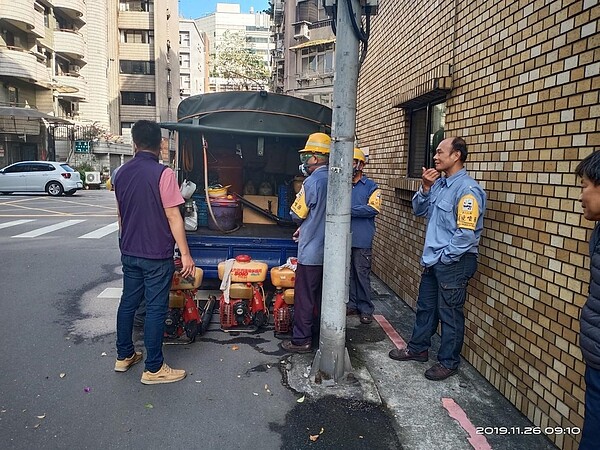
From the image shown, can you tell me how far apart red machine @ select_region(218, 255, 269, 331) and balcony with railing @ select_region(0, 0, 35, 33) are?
92.8 feet

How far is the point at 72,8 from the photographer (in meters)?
32.7

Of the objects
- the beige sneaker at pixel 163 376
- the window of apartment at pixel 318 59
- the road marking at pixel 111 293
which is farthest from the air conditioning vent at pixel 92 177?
the beige sneaker at pixel 163 376

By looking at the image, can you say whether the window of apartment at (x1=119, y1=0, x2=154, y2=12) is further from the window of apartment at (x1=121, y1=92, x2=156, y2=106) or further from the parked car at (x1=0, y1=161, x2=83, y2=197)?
the parked car at (x1=0, y1=161, x2=83, y2=197)

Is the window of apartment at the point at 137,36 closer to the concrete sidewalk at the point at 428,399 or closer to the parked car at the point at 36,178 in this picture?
the parked car at the point at 36,178

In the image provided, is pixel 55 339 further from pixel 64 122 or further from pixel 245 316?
pixel 64 122

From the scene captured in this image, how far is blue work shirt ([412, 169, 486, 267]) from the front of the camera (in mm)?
3600

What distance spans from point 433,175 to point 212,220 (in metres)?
3.17

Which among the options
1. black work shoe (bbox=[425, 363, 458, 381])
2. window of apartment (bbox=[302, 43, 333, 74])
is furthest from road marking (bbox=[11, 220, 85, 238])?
window of apartment (bbox=[302, 43, 333, 74])

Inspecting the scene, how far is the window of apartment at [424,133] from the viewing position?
537 cm

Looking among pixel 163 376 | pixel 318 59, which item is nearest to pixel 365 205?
pixel 163 376

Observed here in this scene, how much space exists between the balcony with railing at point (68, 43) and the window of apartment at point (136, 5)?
1067 centimetres

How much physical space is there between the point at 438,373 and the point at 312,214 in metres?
1.73

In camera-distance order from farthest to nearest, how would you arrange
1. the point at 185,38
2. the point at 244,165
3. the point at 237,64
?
the point at 185,38 → the point at 237,64 → the point at 244,165

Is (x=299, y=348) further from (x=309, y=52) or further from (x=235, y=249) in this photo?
(x=309, y=52)
